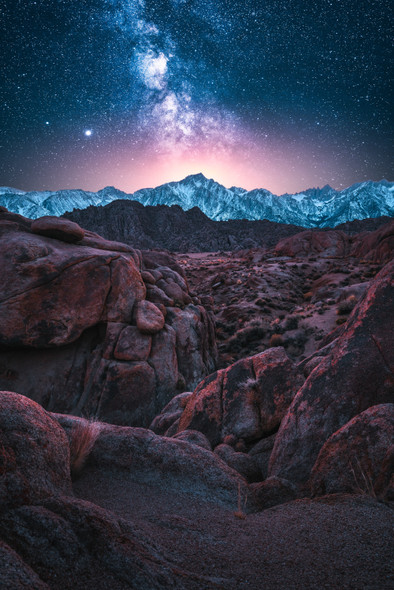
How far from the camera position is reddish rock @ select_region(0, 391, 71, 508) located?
7.33 ft

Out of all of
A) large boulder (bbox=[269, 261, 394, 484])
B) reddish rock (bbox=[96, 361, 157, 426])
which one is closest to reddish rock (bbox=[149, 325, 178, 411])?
reddish rock (bbox=[96, 361, 157, 426])

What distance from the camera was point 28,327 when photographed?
1058 cm

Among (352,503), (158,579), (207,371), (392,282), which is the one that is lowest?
(207,371)

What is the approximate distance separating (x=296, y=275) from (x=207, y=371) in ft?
89.0

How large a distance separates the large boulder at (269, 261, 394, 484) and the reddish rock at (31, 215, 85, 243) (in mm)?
11584

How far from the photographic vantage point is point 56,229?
1235 cm

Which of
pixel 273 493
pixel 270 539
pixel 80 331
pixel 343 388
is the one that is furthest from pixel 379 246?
pixel 270 539

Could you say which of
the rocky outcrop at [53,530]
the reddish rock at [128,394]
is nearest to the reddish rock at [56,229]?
the reddish rock at [128,394]

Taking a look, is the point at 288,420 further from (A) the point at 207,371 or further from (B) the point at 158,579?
(A) the point at 207,371

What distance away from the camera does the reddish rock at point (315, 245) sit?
2318 inches

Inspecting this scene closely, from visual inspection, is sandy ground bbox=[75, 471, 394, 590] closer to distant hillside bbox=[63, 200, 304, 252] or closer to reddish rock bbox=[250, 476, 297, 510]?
reddish rock bbox=[250, 476, 297, 510]

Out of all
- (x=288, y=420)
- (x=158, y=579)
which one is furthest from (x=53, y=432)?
(x=288, y=420)

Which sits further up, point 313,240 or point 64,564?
point 313,240


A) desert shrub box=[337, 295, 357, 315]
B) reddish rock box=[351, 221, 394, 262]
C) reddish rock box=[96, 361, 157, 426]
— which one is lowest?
reddish rock box=[96, 361, 157, 426]
